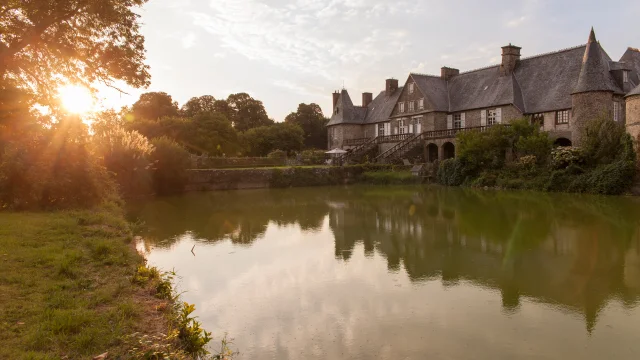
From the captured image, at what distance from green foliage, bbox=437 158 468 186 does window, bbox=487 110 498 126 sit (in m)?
4.75

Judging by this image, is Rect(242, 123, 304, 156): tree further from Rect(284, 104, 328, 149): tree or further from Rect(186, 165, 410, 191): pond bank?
Rect(186, 165, 410, 191): pond bank

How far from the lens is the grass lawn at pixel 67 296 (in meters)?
4.69

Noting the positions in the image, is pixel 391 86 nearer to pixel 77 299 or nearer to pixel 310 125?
pixel 310 125

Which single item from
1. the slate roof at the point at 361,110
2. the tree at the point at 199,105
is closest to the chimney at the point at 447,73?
the slate roof at the point at 361,110

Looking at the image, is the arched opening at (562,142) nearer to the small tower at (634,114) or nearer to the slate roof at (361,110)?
the small tower at (634,114)

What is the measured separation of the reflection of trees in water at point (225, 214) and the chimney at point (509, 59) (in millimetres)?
18242

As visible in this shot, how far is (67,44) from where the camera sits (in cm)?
1193

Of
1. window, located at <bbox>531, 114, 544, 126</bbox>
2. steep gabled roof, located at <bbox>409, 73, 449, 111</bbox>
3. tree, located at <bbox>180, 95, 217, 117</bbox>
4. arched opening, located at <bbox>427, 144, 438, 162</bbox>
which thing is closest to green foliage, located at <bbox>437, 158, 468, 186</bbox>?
window, located at <bbox>531, 114, 544, 126</bbox>

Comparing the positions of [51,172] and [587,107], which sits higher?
[587,107]

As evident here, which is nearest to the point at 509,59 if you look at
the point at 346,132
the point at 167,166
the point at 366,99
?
the point at 346,132

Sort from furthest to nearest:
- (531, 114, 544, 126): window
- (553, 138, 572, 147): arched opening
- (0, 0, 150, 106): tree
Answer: (531, 114, 544, 126): window, (553, 138, 572, 147): arched opening, (0, 0, 150, 106): tree

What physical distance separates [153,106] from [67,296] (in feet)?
175

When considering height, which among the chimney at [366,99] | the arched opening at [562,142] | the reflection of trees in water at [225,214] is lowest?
the reflection of trees in water at [225,214]

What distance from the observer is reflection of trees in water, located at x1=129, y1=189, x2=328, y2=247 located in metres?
14.6
